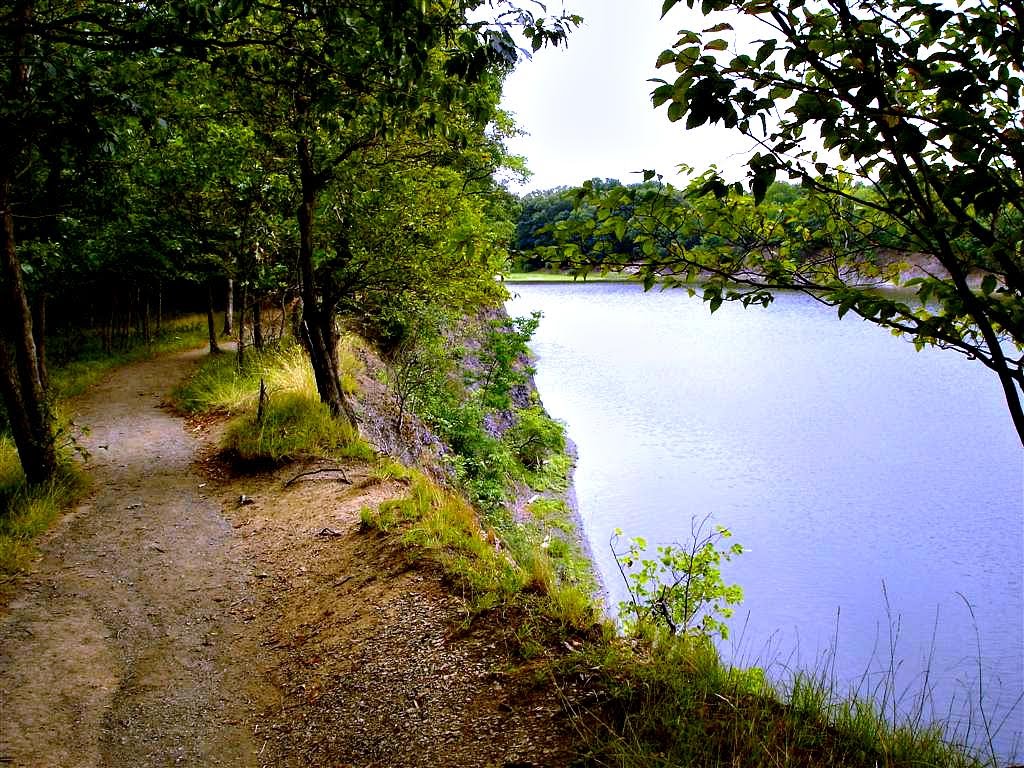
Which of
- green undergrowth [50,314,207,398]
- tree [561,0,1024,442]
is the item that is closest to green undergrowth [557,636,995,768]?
tree [561,0,1024,442]

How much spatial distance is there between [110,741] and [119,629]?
1.32 m

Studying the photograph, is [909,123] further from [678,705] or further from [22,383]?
[22,383]

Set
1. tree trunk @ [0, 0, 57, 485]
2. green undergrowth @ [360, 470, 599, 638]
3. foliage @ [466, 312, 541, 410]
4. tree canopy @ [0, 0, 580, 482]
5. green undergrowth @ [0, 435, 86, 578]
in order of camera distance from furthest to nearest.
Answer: foliage @ [466, 312, 541, 410]
tree trunk @ [0, 0, 57, 485]
green undergrowth @ [0, 435, 86, 578]
green undergrowth @ [360, 470, 599, 638]
tree canopy @ [0, 0, 580, 482]

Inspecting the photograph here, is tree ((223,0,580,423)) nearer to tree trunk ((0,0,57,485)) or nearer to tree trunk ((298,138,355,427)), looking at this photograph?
tree trunk ((298,138,355,427))

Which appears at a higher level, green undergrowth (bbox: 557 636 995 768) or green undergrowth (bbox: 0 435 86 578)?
green undergrowth (bbox: 557 636 995 768)

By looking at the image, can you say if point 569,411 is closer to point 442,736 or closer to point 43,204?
point 43,204

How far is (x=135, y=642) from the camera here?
4.59 metres

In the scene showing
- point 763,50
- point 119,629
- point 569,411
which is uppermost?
point 763,50

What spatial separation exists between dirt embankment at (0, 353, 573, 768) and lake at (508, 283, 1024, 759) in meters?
1.76

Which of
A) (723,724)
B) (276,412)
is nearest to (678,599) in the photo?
(723,724)

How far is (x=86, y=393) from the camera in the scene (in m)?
13.0

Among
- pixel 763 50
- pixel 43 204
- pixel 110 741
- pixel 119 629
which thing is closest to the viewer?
pixel 763 50

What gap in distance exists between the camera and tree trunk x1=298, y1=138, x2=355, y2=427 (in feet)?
27.0

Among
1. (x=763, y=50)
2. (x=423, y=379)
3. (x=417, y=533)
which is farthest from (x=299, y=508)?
(x=423, y=379)
